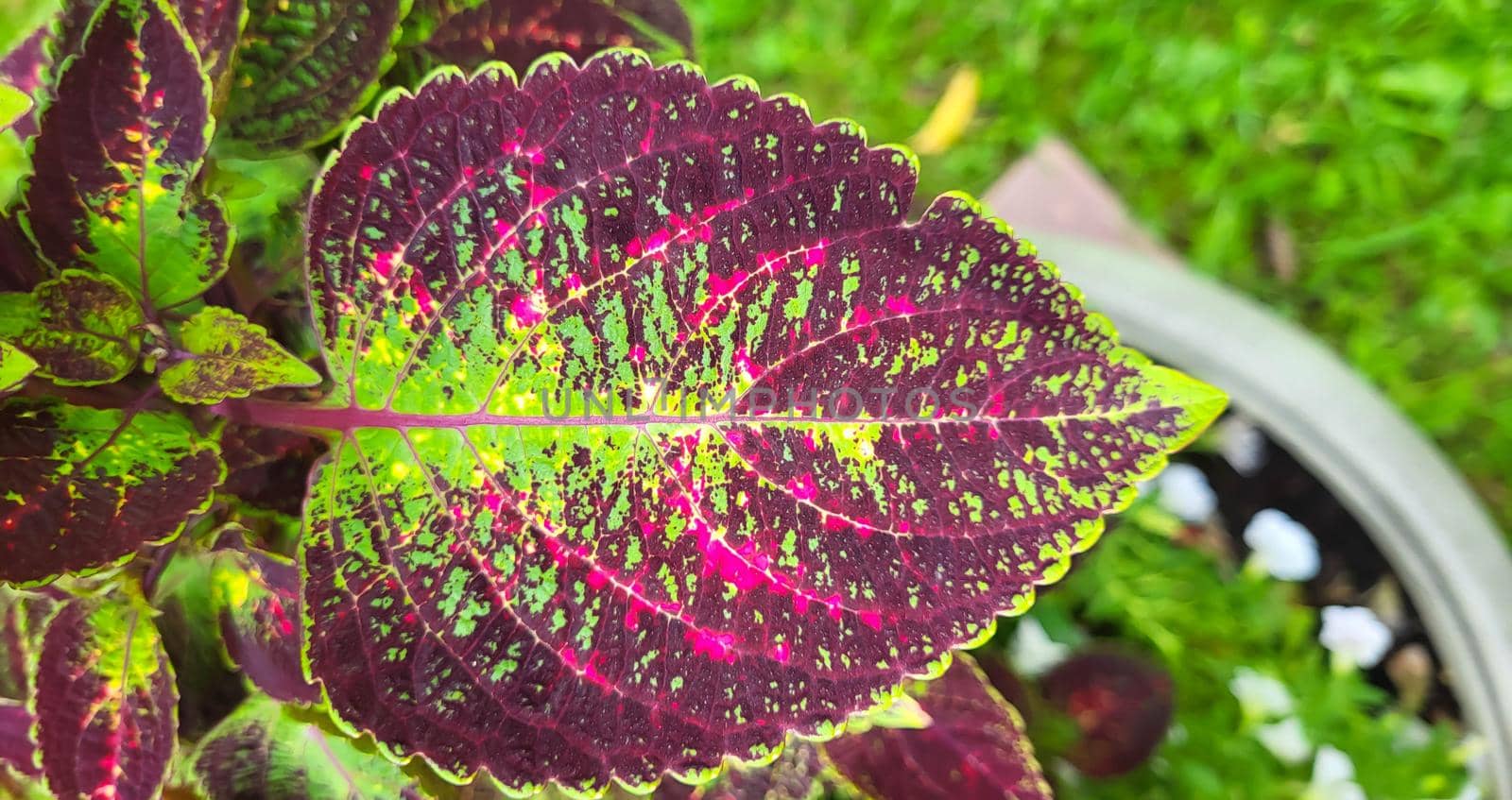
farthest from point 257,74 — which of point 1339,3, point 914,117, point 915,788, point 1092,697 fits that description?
point 1339,3

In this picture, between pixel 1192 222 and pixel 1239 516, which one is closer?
pixel 1239 516

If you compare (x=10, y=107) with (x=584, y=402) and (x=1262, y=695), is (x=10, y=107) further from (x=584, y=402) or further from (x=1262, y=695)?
(x=1262, y=695)

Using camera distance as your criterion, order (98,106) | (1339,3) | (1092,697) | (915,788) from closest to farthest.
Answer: (98,106) < (915,788) < (1092,697) < (1339,3)

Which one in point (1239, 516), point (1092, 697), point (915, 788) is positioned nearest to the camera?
point (915, 788)

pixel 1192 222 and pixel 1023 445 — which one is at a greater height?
pixel 1192 222

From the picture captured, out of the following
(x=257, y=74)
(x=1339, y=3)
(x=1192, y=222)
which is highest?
(x=1339, y=3)

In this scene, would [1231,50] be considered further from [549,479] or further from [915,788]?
[549,479]
